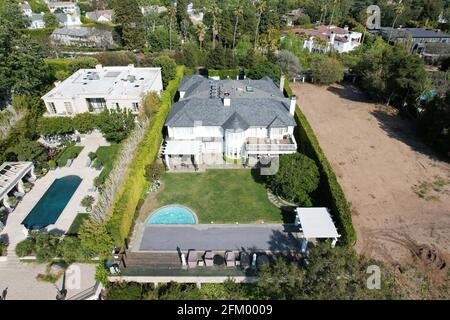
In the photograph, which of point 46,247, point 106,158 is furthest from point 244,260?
point 106,158

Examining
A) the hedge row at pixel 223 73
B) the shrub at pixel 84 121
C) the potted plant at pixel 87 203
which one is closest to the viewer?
the potted plant at pixel 87 203

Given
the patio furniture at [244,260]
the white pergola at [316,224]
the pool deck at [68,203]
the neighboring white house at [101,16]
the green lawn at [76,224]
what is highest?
the neighboring white house at [101,16]

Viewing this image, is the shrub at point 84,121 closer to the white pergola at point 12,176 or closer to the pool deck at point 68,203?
the pool deck at point 68,203

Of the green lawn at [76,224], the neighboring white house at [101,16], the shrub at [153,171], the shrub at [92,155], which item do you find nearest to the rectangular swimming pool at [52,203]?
the green lawn at [76,224]

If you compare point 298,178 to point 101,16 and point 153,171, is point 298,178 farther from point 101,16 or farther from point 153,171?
point 101,16

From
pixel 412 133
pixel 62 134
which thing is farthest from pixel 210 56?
pixel 412 133

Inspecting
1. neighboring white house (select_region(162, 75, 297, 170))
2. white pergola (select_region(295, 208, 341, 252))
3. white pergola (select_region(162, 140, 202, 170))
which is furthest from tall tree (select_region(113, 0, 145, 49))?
white pergola (select_region(295, 208, 341, 252))

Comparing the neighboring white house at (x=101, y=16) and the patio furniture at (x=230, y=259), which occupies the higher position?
the neighboring white house at (x=101, y=16)
